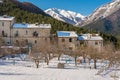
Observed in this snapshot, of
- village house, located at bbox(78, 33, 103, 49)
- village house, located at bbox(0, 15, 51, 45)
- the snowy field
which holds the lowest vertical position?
the snowy field

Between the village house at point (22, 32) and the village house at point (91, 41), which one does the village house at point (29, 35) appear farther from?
the village house at point (91, 41)

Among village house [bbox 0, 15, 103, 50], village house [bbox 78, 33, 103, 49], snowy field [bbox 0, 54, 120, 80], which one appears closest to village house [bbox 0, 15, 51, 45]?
village house [bbox 0, 15, 103, 50]

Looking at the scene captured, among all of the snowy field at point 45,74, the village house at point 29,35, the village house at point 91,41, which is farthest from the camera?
the village house at point 91,41

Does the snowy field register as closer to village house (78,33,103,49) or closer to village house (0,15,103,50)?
village house (0,15,103,50)

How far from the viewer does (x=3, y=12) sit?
5032 inches

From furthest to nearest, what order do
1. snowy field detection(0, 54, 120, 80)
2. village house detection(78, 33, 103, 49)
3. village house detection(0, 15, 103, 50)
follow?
village house detection(78, 33, 103, 49), village house detection(0, 15, 103, 50), snowy field detection(0, 54, 120, 80)

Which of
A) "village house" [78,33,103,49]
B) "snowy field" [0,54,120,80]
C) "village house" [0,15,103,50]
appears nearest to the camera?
"snowy field" [0,54,120,80]

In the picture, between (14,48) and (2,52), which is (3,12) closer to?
(14,48)

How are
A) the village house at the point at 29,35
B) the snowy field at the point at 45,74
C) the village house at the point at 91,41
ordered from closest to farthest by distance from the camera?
the snowy field at the point at 45,74 < the village house at the point at 29,35 < the village house at the point at 91,41

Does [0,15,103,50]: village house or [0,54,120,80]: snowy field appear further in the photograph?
[0,15,103,50]: village house

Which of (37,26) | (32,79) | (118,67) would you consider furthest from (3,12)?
(32,79)

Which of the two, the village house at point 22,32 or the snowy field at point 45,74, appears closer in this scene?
the snowy field at point 45,74

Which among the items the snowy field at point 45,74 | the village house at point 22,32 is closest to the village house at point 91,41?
the village house at point 22,32

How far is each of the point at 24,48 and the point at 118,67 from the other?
25.3m
